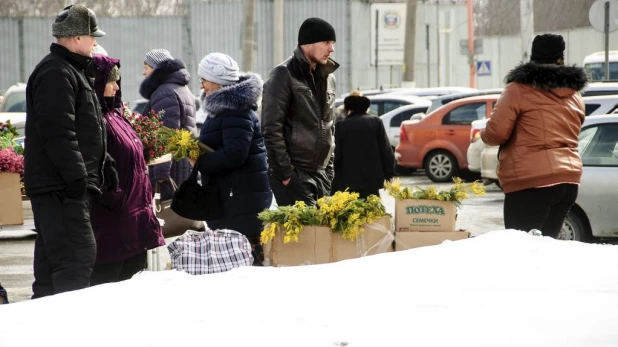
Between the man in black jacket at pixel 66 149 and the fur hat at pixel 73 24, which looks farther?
the fur hat at pixel 73 24

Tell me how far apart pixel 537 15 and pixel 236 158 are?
6496 cm

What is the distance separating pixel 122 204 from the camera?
6176mm

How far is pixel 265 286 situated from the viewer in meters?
3.09

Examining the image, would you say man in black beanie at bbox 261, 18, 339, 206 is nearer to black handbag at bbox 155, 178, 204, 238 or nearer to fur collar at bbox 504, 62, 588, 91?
fur collar at bbox 504, 62, 588, 91

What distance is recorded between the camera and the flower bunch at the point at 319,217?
21.4ft

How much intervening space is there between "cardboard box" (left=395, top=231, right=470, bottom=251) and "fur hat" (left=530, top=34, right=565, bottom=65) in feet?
3.54

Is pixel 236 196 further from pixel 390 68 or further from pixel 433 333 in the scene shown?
pixel 390 68

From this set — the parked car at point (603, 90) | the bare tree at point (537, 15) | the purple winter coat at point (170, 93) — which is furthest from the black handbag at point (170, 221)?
the bare tree at point (537, 15)

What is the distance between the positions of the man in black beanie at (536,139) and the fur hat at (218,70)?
62.6 inches

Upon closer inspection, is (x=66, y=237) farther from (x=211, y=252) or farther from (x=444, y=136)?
(x=444, y=136)

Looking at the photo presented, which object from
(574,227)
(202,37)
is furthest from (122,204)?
(202,37)

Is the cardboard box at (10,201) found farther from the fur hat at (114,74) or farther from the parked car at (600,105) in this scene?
the parked car at (600,105)

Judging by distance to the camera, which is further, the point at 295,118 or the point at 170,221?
the point at 170,221

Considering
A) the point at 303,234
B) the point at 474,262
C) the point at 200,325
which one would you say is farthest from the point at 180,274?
the point at 303,234
